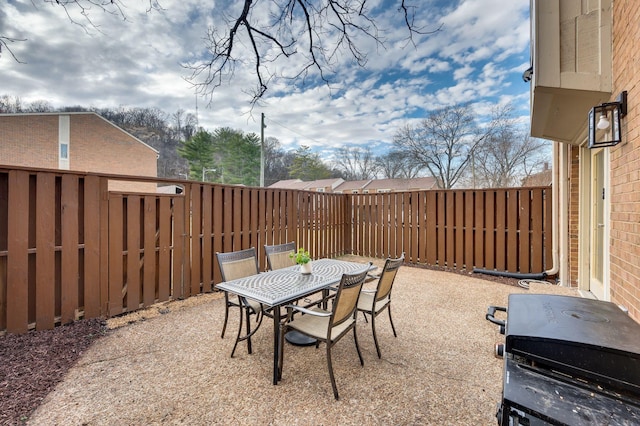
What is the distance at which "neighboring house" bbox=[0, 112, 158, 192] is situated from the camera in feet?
49.6

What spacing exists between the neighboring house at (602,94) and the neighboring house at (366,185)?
1614cm

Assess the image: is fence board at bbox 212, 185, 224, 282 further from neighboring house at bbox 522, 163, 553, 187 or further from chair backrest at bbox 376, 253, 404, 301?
neighboring house at bbox 522, 163, 553, 187

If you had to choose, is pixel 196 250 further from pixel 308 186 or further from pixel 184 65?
pixel 308 186

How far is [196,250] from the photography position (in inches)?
175

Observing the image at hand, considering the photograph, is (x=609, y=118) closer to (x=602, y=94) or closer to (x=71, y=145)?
(x=602, y=94)

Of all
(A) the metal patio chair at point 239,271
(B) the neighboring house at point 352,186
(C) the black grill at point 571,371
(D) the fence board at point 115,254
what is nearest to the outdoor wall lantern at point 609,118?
(C) the black grill at point 571,371

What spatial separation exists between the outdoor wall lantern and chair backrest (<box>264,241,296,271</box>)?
343 cm

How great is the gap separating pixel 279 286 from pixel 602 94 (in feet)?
10.9

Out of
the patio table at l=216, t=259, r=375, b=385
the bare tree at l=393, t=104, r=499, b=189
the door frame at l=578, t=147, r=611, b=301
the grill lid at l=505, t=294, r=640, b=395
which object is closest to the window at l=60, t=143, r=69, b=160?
the patio table at l=216, t=259, r=375, b=385

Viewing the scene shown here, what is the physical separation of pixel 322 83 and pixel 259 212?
281cm

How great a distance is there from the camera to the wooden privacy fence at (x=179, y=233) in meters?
2.97

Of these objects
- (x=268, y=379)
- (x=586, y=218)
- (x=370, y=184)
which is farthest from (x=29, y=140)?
(x=370, y=184)

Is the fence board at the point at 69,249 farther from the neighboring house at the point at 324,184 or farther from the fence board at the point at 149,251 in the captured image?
the neighboring house at the point at 324,184

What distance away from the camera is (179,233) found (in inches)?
167
